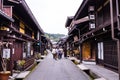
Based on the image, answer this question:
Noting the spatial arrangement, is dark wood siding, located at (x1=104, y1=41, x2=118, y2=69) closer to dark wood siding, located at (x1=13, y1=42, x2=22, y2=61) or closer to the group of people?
dark wood siding, located at (x1=13, y1=42, x2=22, y2=61)

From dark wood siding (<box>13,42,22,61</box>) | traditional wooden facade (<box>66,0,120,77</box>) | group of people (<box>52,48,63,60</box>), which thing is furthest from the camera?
group of people (<box>52,48,63,60</box>)

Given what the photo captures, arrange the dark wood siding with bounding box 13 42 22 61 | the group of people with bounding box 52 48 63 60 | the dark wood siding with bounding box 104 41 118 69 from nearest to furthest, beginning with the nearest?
the dark wood siding with bounding box 104 41 118 69, the dark wood siding with bounding box 13 42 22 61, the group of people with bounding box 52 48 63 60

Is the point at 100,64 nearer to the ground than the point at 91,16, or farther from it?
nearer to the ground

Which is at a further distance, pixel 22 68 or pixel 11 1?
pixel 22 68

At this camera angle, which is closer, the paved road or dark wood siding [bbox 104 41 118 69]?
the paved road

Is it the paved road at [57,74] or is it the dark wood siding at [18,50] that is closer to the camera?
the paved road at [57,74]

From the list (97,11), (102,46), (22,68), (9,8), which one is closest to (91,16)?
(97,11)

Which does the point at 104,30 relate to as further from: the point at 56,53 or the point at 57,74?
the point at 56,53

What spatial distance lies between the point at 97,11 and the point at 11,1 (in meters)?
9.41

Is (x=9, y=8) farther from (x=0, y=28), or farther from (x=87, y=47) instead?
(x=87, y=47)

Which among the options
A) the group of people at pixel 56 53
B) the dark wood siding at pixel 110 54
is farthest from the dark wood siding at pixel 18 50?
the group of people at pixel 56 53

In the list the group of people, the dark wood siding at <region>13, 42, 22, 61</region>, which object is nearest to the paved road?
the dark wood siding at <region>13, 42, 22, 61</region>

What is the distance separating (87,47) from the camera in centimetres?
3538

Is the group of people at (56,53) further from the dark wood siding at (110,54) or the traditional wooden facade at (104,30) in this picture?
the dark wood siding at (110,54)
